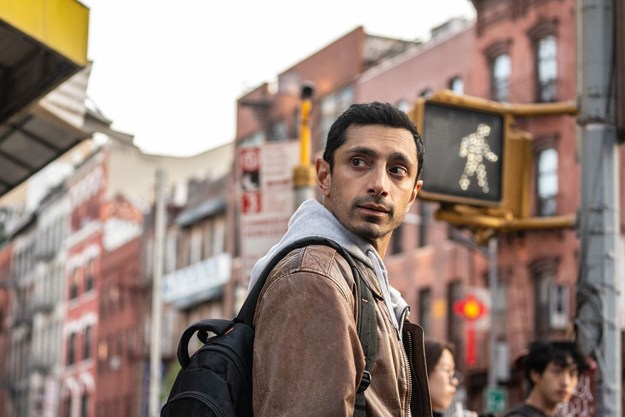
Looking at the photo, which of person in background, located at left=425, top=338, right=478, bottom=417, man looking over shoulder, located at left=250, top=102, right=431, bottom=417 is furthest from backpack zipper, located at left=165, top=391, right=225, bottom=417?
person in background, located at left=425, top=338, right=478, bottom=417

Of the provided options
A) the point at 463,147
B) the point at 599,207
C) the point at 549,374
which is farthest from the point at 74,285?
the point at 549,374

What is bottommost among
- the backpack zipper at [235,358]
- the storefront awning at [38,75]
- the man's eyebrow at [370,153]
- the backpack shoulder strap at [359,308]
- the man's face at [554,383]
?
the backpack zipper at [235,358]

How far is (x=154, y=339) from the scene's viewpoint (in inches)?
1458

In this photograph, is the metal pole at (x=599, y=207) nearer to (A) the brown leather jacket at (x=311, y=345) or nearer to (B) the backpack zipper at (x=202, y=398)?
(A) the brown leather jacket at (x=311, y=345)

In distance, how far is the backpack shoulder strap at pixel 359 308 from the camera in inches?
167

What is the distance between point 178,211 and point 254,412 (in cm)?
7074

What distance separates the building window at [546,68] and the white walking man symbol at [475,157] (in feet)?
117

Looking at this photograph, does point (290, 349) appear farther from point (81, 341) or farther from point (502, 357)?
point (81, 341)

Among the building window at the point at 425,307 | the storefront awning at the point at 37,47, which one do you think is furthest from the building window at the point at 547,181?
the storefront awning at the point at 37,47

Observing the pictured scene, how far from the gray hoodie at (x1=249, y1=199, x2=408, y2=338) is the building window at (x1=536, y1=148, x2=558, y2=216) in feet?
139

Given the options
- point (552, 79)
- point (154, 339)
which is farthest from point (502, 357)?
point (154, 339)

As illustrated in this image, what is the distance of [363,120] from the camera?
4613 millimetres

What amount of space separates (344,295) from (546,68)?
44668 millimetres

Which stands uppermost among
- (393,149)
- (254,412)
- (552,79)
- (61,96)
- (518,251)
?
(552,79)
